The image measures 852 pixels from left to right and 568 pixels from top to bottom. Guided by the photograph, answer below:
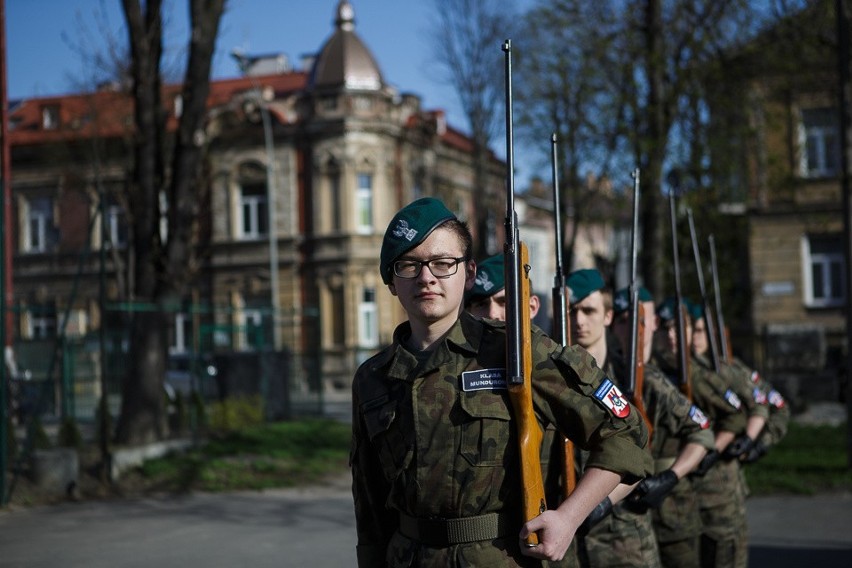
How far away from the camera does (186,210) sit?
15.0 m

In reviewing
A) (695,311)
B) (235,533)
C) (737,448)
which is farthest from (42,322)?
(737,448)

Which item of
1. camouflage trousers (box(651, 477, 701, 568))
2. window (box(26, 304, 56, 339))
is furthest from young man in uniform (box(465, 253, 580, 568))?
window (box(26, 304, 56, 339))

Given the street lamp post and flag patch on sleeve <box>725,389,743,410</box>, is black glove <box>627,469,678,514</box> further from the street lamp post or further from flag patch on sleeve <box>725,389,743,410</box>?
the street lamp post

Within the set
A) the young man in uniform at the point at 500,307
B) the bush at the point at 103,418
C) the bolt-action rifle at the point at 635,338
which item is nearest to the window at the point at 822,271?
the bush at the point at 103,418

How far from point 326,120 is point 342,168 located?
174 centimetres

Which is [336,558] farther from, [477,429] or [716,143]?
[716,143]

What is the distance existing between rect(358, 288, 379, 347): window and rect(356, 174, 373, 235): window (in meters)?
2.23

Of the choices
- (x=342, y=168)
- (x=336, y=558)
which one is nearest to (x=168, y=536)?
(x=336, y=558)

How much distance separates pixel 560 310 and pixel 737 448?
3023 millimetres

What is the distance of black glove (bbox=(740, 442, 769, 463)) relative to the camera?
725 cm

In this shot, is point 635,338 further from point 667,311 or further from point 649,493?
point 667,311

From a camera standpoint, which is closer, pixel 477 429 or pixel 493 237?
pixel 477 429

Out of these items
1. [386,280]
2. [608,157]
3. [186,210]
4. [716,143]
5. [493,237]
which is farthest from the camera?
[493,237]

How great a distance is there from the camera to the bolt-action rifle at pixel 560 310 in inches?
151
